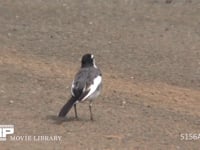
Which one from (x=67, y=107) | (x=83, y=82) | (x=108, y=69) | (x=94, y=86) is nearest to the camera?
(x=67, y=107)

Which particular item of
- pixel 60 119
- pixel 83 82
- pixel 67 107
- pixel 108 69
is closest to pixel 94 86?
pixel 83 82

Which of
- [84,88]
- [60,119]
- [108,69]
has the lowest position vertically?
[60,119]

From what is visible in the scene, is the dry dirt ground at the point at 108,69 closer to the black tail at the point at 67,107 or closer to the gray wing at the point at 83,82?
the black tail at the point at 67,107

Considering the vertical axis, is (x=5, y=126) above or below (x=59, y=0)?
below

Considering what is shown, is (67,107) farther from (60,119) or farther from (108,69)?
(108,69)

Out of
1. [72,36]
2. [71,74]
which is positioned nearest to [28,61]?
[71,74]

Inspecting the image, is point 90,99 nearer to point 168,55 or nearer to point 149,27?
point 168,55

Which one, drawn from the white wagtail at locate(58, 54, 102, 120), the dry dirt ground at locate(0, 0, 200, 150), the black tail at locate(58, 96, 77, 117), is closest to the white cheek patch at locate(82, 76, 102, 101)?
the white wagtail at locate(58, 54, 102, 120)
